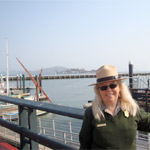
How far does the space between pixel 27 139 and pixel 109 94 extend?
129 centimetres

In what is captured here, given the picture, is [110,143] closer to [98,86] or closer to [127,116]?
[127,116]

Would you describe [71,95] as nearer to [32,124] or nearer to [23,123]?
[23,123]

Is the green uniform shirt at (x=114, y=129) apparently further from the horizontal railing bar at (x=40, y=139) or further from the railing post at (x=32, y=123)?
the railing post at (x=32, y=123)

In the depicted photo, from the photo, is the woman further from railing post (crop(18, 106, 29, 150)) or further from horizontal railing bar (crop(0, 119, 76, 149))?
railing post (crop(18, 106, 29, 150))

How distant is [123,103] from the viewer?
5.17 ft

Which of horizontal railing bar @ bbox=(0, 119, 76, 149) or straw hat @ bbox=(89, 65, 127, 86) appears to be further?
horizontal railing bar @ bbox=(0, 119, 76, 149)

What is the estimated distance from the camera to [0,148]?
9.17 ft

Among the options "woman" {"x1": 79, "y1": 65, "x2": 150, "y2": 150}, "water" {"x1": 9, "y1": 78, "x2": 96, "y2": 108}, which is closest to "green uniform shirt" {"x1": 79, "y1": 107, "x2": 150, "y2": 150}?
"woman" {"x1": 79, "y1": 65, "x2": 150, "y2": 150}

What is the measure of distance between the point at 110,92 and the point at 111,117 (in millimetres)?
199

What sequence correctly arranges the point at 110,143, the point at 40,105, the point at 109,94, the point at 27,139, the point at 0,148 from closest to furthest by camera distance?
the point at 110,143, the point at 109,94, the point at 40,105, the point at 27,139, the point at 0,148

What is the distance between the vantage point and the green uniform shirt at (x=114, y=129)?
145 cm

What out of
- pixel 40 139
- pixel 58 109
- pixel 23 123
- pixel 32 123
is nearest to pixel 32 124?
pixel 32 123

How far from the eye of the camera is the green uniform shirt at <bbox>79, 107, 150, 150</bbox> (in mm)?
1453

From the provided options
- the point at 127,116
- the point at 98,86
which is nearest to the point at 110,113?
the point at 127,116
